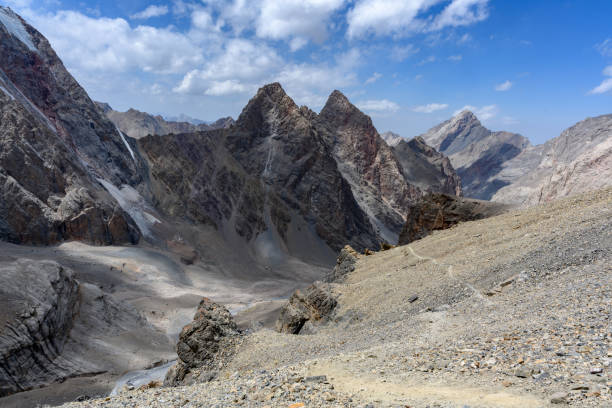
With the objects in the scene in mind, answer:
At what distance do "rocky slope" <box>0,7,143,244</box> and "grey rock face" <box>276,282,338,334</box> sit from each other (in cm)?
6316

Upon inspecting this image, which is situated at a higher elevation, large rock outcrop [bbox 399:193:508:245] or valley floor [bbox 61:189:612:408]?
large rock outcrop [bbox 399:193:508:245]

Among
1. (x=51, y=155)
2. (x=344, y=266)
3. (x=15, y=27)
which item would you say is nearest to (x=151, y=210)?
(x=51, y=155)

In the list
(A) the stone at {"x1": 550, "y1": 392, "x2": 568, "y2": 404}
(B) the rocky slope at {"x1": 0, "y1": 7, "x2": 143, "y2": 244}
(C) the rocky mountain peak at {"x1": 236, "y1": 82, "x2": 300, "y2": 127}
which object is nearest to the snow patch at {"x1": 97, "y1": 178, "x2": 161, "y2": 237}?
(B) the rocky slope at {"x1": 0, "y1": 7, "x2": 143, "y2": 244}

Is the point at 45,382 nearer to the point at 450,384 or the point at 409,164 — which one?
the point at 450,384

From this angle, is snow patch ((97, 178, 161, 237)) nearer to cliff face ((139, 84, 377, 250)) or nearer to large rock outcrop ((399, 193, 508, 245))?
cliff face ((139, 84, 377, 250))

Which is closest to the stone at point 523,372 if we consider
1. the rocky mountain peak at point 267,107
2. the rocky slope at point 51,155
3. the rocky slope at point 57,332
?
the rocky slope at point 57,332

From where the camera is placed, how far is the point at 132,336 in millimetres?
40250

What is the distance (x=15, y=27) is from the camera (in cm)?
9625

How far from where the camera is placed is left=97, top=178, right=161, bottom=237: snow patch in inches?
3469

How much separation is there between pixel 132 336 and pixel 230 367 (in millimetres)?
28620

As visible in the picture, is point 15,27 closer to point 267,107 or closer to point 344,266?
point 267,107

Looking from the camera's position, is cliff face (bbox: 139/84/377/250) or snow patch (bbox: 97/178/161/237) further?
cliff face (bbox: 139/84/377/250)

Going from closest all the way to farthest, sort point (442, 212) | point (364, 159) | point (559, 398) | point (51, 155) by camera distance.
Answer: point (559, 398)
point (442, 212)
point (51, 155)
point (364, 159)

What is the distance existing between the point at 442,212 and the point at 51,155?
233 ft
